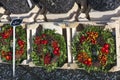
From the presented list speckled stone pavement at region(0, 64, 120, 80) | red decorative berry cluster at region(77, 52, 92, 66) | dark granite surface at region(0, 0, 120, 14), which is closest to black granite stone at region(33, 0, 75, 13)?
dark granite surface at region(0, 0, 120, 14)

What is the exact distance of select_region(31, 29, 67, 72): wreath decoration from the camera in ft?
17.1

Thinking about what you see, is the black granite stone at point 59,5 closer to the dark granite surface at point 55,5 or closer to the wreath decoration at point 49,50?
the dark granite surface at point 55,5

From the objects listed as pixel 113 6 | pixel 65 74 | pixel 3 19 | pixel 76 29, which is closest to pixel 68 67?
pixel 65 74

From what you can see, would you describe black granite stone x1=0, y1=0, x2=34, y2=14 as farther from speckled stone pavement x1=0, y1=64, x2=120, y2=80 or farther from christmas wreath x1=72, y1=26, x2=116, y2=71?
christmas wreath x1=72, y1=26, x2=116, y2=71

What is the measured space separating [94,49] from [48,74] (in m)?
0.90

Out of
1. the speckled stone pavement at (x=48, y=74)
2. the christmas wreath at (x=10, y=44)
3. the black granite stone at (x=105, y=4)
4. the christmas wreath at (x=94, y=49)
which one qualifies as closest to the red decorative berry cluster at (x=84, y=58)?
the christmas wreath at (x=94, y=49)

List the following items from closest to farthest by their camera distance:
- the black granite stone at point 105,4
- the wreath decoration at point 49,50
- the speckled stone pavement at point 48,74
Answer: the black granite stone at point 105,4 → the speckled stone pavement at point 48,74 → the wreath decoration at point 49,50

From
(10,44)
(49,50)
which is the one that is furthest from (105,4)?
(10,44)

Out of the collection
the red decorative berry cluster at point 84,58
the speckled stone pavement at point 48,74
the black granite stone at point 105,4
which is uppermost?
the black granite stone at point 105,4

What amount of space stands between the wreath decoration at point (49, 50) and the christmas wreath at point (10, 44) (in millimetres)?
277

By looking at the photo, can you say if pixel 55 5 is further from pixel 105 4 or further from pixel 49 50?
pixel 105 4

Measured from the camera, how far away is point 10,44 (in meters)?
5.66

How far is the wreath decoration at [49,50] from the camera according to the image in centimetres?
522

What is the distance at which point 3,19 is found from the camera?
5957 mm
